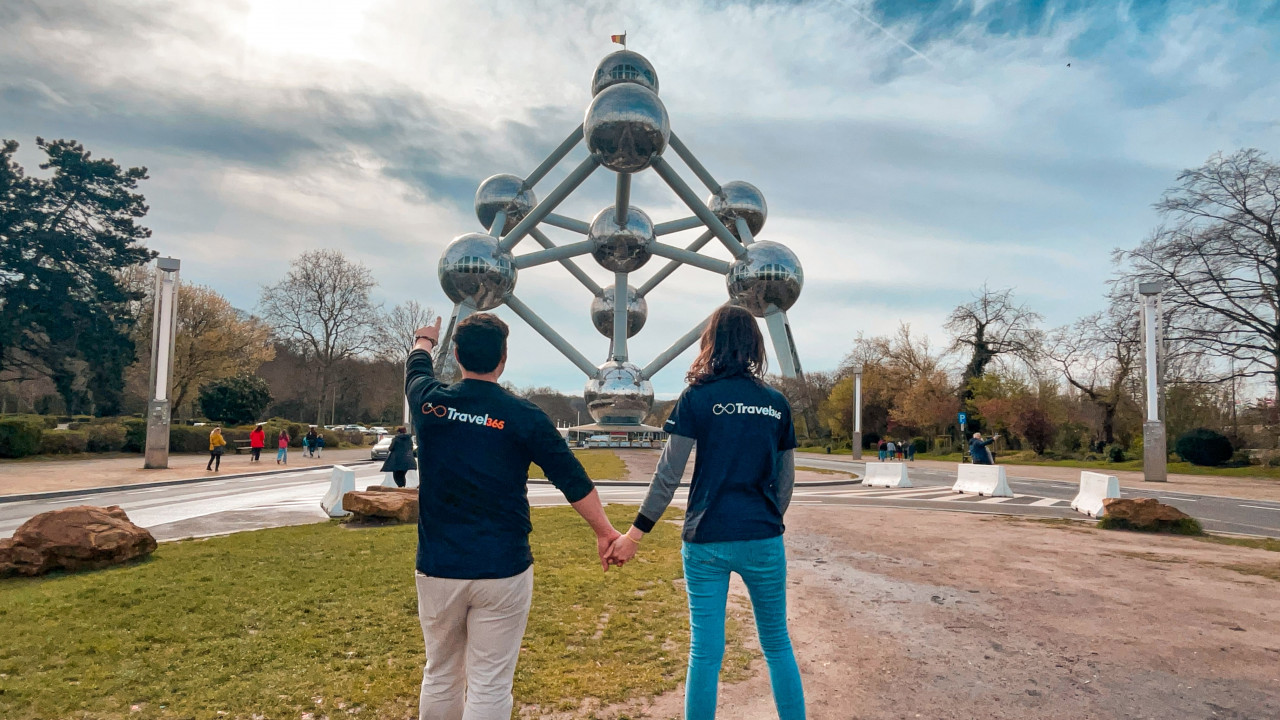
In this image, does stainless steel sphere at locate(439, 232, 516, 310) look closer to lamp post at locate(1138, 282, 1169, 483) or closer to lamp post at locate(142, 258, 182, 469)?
lamp post at locate(142, 258, 182, 469)

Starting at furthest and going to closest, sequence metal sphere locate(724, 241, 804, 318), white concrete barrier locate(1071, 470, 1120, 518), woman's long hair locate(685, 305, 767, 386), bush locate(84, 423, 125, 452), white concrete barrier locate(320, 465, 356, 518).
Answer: bush locate(84, 423, 125, 452) → metal sphere locate(724, 241, 804, 318) → white concrete barrier locate(1071, 470, 1120, 518) → white concrete barrier locate(320, 465, 356, 518) → woman's long hair locate(685, 305, 767, 386)

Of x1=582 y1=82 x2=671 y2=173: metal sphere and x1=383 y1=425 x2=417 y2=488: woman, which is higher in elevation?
x1=582 y1=82 x2=671 y2=173: metal sphere

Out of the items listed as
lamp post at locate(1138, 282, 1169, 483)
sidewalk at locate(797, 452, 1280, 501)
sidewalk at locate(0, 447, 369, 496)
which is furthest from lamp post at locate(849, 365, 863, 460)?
sidewalk at locate(0, 447, 369, 496)

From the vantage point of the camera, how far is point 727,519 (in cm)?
274

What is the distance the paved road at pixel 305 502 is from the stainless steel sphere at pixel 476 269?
4969mm

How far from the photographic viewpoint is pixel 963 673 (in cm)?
388

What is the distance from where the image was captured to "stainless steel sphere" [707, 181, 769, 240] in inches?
806

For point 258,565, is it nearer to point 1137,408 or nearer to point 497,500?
point 497,500

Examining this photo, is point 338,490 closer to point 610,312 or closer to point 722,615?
point 722,615

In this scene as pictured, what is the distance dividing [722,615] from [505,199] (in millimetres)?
18794

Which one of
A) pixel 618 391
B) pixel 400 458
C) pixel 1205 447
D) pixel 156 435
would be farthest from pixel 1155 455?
pixel 156 435

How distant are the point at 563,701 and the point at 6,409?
5427cm

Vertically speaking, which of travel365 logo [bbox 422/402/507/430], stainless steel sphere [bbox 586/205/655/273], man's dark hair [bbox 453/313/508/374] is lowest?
travel365 logo [bbox 422/402/507/430]

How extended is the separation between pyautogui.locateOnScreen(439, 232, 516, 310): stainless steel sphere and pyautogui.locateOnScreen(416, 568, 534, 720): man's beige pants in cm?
1472
